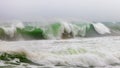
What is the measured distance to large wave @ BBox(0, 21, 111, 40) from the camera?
31.2 m

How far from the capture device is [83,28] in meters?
37.8

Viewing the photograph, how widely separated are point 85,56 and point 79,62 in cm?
54

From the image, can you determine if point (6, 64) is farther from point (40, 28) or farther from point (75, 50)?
point (40, 28)

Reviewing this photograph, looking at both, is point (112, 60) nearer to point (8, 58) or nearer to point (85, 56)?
point (85, 56)

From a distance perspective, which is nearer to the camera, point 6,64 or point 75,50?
point 6,64

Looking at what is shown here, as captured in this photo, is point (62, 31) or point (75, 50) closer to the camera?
point (75, 50)

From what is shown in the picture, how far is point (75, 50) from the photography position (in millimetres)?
14141

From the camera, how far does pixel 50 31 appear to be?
3412 centimetres

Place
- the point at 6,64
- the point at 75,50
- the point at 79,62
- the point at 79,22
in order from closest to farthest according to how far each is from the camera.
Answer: the point at 6,64 → the point at 79,62 → the point at 75,50 → the point at 79,22

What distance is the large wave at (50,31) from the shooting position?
102 ft

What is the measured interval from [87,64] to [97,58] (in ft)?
2.25

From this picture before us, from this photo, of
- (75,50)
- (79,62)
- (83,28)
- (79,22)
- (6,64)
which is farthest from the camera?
(79,22)

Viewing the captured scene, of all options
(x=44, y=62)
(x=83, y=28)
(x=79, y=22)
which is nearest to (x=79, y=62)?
(x=44, y=62)

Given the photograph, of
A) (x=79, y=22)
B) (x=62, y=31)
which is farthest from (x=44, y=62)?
(x=79, y=22)
